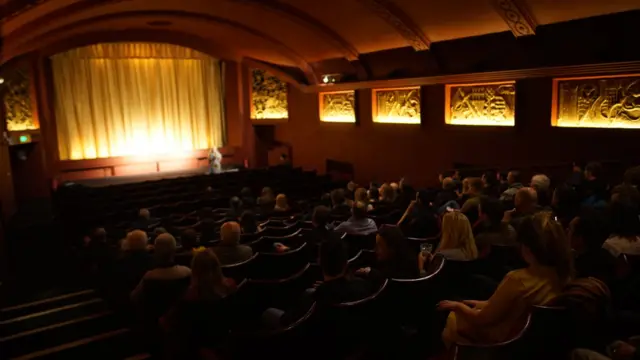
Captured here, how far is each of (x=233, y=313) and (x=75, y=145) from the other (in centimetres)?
1291

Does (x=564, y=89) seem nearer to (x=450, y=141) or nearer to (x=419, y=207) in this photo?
(x=450, y=141)

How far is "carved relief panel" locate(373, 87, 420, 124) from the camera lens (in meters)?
10.2

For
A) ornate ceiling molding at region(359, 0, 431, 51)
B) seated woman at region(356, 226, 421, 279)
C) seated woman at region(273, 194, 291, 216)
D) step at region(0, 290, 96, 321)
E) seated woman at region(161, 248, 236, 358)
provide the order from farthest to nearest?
ornate ceiling molding at region(359, 0, 431, 51) → seated woman at region(273, 194, 291, 216) → step at region(0, 290, 96, 321) → seated woman at region(356, 226, 421, 279) → seated woman at region(161, 248, 236, 358)

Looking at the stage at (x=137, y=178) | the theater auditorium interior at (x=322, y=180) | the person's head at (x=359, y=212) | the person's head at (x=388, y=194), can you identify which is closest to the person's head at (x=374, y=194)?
the theater auditorium interior at (x=322, y=180)

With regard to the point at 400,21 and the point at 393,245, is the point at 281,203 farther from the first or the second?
the point at 400,21

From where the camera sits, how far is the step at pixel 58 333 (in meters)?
3.73

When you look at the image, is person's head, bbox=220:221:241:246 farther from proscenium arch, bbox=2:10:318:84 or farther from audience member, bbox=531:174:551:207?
proscenium arch, bbox=2:10:318:84

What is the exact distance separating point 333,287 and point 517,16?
6.33 metres

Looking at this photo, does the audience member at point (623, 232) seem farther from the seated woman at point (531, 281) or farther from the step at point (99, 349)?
the step at point (99, 349)

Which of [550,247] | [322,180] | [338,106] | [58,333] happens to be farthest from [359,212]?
[338,106]

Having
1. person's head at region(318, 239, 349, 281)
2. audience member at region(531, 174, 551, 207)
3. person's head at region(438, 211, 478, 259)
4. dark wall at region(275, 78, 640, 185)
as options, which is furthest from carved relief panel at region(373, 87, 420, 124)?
person's head at region(318, 239, 349, 281)

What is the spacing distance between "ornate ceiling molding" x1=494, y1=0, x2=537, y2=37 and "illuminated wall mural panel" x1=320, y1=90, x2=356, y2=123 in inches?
186

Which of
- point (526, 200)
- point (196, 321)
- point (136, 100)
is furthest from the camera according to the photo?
point (136, 100)

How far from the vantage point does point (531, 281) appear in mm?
2295
